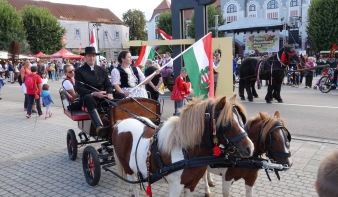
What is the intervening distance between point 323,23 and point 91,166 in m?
39.0

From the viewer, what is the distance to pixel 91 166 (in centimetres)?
511

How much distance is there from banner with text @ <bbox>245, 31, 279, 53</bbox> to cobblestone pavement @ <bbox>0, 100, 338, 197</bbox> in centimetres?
3323

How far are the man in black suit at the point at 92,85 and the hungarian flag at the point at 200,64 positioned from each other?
1.47m

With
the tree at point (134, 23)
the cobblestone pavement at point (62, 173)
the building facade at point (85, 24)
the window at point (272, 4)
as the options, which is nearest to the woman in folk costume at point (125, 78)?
the cobblestone pavement at point (62, 173)

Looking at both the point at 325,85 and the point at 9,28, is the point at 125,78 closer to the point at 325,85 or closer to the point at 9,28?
the point at 325,85

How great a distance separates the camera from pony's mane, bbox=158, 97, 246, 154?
2.97 meters

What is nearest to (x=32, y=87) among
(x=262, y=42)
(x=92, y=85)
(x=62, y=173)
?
(x=62, y=173)

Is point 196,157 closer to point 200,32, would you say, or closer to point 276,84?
point 200,32

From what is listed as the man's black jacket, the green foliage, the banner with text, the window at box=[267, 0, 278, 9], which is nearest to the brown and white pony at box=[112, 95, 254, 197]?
the man's black jacket

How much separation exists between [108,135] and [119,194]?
101 centimetres

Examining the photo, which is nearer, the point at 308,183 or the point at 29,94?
the point at 308,183

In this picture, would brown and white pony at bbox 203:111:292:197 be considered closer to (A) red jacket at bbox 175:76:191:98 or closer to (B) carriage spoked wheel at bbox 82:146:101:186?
(B) carriage spoked wheel at bbox 82:146:101:186

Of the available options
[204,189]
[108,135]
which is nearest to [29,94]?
[108,135]

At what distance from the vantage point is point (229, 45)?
7613 millimetres
